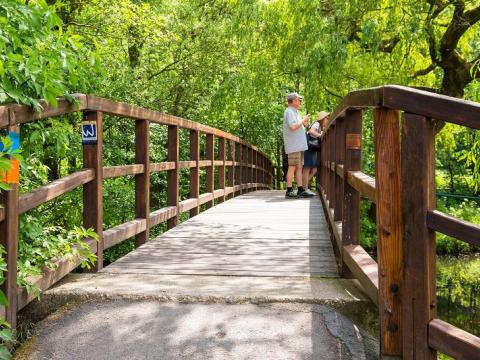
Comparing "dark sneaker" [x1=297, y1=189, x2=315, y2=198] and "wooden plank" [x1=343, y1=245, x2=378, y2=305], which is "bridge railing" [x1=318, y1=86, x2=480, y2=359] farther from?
"dark sneaker" [x1=297, y1=189, x2=315, y2=198]

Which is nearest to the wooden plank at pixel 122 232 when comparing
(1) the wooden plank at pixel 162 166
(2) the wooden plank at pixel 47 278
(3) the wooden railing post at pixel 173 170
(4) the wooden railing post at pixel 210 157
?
(1) the wooden plank at pixel 162 166

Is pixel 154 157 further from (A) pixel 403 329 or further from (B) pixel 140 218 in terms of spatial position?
(A) pixel 403 329

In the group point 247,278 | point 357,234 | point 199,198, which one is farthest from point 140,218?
point 199,198

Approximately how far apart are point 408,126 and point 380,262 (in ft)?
1.96

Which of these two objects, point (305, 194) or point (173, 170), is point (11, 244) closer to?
point (173, 170)

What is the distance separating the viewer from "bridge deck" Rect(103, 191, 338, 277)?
13.7ft

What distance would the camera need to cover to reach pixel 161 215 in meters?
6.00

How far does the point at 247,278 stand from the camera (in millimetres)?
3854

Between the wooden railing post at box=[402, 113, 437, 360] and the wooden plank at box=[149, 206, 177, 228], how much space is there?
3410 mm

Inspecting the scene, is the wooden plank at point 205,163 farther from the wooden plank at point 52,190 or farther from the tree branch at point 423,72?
the tree branch at point 423,72

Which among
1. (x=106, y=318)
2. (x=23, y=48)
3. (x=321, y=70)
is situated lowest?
(x=106, y=318)

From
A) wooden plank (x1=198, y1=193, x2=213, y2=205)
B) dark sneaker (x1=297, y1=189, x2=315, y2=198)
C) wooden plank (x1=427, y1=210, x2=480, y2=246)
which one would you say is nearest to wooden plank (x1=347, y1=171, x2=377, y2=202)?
wooden plank (x1=427, y1=210, x2=480, y2=246)

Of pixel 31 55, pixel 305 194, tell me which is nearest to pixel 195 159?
pixel 305 194

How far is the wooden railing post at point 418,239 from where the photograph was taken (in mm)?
2379
